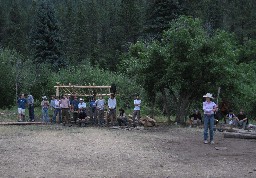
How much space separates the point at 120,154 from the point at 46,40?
42466mm

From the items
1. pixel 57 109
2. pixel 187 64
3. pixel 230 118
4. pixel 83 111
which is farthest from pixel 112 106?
pixel 230 118

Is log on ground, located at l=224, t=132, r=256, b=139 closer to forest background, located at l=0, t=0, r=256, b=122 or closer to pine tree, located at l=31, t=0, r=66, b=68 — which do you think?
forest background, located at l=0, t=0, r=256, b=122

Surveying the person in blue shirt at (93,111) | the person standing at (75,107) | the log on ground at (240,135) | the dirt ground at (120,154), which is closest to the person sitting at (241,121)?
the dirt ground at (120,154)

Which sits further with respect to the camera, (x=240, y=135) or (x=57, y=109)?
(x=57, y=109)

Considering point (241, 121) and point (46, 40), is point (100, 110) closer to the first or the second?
point (241, 121)

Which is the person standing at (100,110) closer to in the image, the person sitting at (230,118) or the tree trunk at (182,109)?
the tree trunk at (182,109)

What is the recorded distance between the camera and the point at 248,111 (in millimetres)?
32312

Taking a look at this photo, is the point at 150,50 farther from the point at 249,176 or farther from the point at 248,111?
the point at 249,176

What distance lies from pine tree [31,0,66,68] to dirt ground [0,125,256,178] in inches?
1341

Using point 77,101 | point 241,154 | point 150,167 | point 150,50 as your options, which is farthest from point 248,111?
point 150,167

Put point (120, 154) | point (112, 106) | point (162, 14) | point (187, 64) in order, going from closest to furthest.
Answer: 1. point (120, 154)
2. point (187, 64)
3. point (112, 106)
4. point (162, 14)

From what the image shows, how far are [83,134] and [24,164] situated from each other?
25.0ft

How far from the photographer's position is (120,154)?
14047 mm

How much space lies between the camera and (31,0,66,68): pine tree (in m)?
54.1
